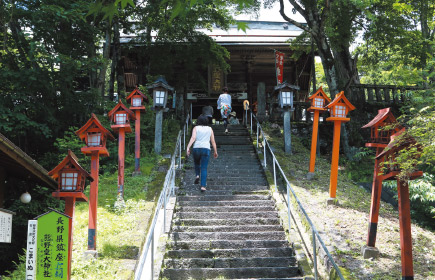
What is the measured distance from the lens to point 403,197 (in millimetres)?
5258

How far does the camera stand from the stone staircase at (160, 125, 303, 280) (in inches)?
221

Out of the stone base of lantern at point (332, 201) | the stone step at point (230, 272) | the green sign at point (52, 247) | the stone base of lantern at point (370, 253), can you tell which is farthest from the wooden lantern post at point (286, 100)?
the green sign at point (52, 247)

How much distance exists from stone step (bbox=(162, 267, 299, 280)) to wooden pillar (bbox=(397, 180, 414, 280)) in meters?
1.49

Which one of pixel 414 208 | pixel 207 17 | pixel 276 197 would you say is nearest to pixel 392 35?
pixel 414 208

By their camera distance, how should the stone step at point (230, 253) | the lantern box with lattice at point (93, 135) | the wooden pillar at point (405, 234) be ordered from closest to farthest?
A: the wooden pillar at point (405, 234) < the stone step at point (230, 253) < the lantern box with lattice at point (93, 135)

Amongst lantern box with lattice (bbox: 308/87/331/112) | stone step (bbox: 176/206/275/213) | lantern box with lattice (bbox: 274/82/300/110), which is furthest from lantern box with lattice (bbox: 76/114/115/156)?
lantern box with lattice (bbox: 274/82/300/110)

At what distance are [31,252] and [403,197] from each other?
4.85 metres

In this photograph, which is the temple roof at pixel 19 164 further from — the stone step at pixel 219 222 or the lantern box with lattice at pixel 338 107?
the lantern box with lattice at pixel 338 107

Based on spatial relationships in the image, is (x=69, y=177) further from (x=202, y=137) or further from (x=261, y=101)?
(x=261, y=101)

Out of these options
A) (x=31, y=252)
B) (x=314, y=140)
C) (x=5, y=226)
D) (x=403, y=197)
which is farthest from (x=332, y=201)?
(x=5, y=226)

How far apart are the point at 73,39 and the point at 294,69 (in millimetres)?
11098

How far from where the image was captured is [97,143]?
20.8 feet

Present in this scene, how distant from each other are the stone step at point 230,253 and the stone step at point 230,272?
397mm

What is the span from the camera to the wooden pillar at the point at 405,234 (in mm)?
4938
